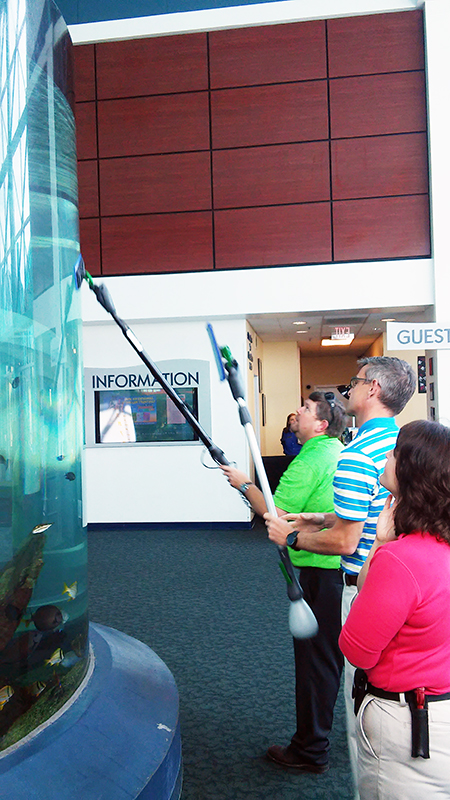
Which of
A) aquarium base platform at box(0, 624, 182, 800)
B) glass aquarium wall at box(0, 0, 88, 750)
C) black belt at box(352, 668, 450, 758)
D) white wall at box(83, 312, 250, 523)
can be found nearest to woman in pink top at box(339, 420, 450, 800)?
black belt at box(352, 668, 450, 758)

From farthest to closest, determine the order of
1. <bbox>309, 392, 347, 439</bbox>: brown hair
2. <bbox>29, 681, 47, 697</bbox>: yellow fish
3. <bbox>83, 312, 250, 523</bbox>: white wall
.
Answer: <bbox>83, 312, 250, 523</bbox>: white wall
<bbox>309, 392, 347, 439</bbox>: brown hair
<bbox>29, 681, 47, 697</bbox>: yellow fish

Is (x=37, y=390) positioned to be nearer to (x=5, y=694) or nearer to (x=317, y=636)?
(x=5, y=694)

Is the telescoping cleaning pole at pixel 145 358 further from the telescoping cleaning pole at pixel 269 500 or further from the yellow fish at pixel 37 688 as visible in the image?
the yellow fish at pixel 37 688

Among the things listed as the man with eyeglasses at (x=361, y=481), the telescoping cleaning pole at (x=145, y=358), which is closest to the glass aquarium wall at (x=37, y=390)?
the telescoping cleaning pole at (x=145, y=358)

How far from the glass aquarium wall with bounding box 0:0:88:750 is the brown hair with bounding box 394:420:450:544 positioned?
99 cm

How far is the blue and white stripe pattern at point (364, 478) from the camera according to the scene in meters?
1.88

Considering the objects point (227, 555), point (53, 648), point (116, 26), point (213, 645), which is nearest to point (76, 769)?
point (53, 648)

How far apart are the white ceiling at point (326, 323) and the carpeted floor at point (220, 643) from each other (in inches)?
108

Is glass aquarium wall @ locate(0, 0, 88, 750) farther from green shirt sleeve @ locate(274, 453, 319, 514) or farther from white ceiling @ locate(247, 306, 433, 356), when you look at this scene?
white ceiling @ locate(247, 306, 433, 356)

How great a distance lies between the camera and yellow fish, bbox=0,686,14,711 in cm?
158

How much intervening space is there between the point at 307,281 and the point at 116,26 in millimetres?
3797

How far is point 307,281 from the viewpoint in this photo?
7078 millimetres

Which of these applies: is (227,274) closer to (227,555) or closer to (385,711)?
(227,555)

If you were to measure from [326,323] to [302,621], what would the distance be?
297 inches
